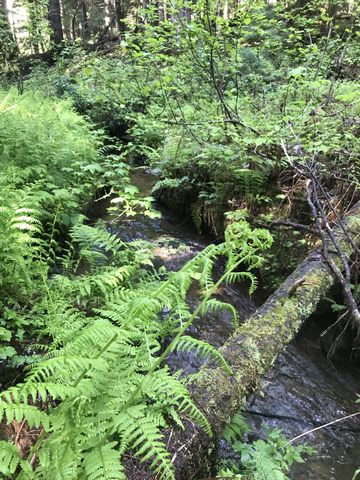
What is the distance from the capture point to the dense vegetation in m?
1.53

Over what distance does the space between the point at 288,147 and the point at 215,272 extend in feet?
7.40

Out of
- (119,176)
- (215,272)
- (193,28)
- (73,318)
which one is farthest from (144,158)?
(73,318)

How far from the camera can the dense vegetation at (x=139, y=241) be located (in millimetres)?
1532

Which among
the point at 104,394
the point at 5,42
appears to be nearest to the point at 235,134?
the point at 104,394

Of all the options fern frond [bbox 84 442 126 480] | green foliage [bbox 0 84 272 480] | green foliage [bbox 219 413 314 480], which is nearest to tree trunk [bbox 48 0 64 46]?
green foliage [bbox 0 84 272 480]

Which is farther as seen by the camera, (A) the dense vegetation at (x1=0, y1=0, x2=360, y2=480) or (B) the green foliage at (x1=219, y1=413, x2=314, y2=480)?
(B) the green foliage at (x1=219, y1=413, x2=314, y2=480)

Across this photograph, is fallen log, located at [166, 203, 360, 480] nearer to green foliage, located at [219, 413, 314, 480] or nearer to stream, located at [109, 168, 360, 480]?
green foliage, located at [219, 413, 314, 480]

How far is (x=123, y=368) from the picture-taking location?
1922 mm

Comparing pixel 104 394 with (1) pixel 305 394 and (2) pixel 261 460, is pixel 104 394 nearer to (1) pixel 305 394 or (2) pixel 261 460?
(2) pixel 261 460

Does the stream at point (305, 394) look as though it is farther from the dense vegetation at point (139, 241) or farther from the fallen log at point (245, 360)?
the fallen log at point (245, 360)

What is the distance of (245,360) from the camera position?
107 inches

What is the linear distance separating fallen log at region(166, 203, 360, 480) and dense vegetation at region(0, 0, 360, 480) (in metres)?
0.11

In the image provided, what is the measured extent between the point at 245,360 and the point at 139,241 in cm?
197

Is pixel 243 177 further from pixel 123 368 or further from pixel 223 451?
pixel 123 368
